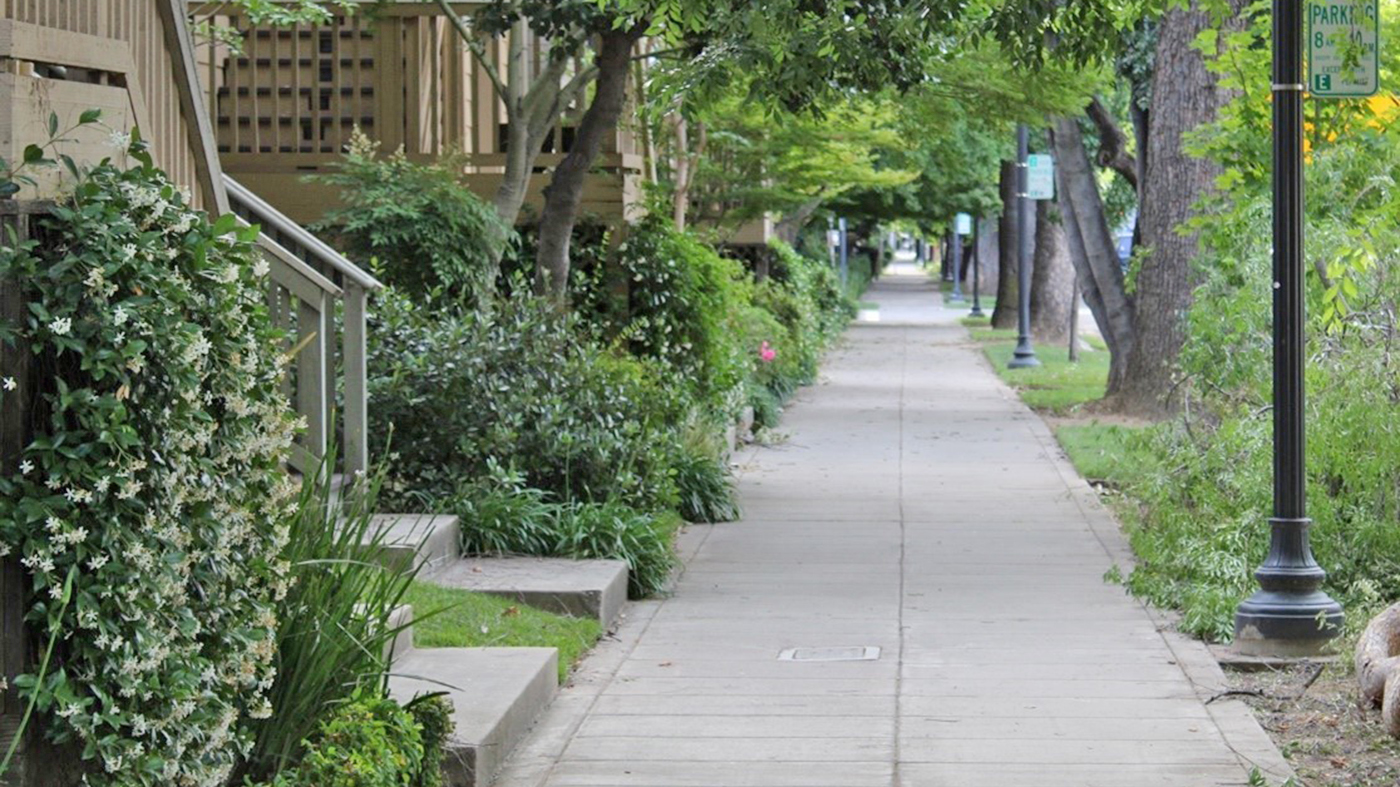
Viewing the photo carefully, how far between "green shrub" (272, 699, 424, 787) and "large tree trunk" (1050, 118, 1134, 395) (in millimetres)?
16986

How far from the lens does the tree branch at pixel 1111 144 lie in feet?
76.4

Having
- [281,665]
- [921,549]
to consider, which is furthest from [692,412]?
[281,665]

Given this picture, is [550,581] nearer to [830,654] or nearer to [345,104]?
[830,654]

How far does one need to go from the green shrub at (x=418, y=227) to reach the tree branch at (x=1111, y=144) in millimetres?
10912

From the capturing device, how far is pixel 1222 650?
30.4 ft

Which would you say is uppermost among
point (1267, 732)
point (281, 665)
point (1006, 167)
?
point (1006, 167)

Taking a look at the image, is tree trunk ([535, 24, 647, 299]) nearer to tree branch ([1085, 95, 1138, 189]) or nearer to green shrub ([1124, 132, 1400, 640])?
green shrub ([1124, 132, 1400, 640])

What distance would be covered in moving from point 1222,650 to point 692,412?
631 cm

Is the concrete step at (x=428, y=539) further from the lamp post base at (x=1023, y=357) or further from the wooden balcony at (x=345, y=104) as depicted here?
the lamp post base at (x=1023, y=357)

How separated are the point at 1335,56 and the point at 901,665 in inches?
140

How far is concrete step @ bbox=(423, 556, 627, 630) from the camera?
385 inches

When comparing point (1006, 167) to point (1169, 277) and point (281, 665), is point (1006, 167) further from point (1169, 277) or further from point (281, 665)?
point (281, 665)

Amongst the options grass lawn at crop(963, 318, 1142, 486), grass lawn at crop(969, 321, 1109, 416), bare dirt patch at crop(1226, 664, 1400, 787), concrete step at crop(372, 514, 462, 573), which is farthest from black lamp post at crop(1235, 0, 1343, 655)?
grass lawn at crop(969, 321, 1109, 416)

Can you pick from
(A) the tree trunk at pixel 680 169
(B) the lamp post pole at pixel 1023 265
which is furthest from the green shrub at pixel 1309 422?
(B) the lamp post pole at pixel 1023 265
